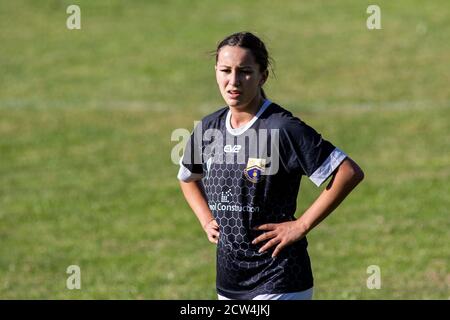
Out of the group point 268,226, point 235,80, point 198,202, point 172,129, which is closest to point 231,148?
point 235,80

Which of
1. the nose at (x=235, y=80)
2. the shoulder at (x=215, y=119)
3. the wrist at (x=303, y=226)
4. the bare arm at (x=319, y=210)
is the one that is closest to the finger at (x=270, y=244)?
the bare arm at (x=319, y=210)

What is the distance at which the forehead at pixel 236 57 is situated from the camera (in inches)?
281

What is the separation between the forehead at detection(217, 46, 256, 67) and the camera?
714 centimetres

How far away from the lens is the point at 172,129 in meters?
26.3

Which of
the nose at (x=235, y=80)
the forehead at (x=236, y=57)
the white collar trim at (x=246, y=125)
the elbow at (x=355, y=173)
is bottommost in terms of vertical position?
the elbow at (x=355, y=173)

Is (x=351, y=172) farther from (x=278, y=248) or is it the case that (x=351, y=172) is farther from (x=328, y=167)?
(x=278, y=248)

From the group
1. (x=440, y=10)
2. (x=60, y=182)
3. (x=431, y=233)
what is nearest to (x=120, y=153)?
(x=60, y=182)

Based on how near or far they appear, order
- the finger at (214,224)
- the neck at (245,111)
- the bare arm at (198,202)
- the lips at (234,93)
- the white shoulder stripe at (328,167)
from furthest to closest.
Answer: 1. the bare arm at (198,202)
2. the finger at (214,224)
3. the neck at (245,111)
4. the lips at (234,93)
5. the white shoulder stripe at (328,167)

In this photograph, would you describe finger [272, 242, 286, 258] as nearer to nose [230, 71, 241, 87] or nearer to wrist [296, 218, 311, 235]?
wrist [296, 218, 311, 235]

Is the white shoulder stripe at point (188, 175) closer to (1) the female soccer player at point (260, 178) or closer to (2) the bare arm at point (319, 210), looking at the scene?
(1) the female soccer player at point (260, 178)

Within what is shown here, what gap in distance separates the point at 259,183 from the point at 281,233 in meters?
0.38

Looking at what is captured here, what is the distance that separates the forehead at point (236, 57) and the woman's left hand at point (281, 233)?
3.71 feet
